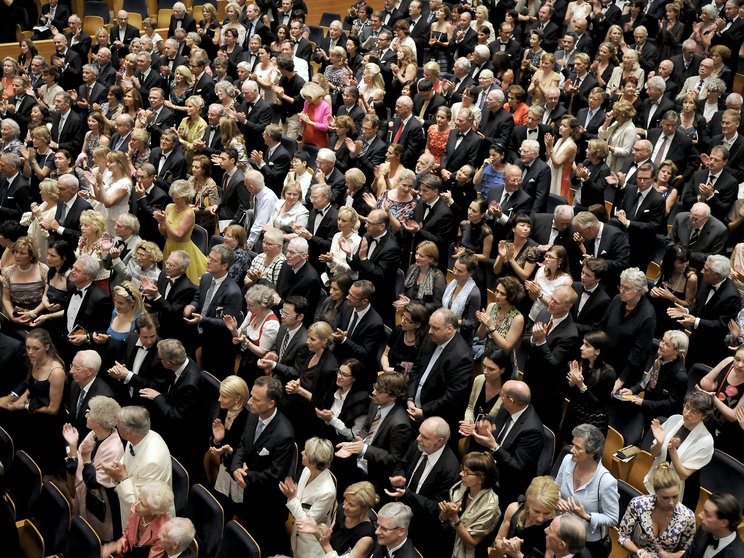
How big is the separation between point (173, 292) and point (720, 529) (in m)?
3.77

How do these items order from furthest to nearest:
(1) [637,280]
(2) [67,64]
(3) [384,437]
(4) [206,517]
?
(2) [67,64] < (1) [637,280] < (3) [384,437] < (4) [206,517]

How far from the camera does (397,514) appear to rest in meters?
4.12

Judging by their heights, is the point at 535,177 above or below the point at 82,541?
above

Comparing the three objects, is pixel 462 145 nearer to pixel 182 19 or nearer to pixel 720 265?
pixel 720 265

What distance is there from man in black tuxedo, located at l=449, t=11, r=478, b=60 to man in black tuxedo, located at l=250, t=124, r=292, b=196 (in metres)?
3.94

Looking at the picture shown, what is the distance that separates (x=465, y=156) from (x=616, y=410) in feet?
10.7


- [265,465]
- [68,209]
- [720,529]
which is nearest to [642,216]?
[720,529]

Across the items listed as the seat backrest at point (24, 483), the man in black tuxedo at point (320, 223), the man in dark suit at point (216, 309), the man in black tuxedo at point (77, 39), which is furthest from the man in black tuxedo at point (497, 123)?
the man in black tuxedo at point (77, 39)

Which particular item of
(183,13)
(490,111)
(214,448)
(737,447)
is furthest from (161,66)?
(737,447)

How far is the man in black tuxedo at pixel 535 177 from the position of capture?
7.32m

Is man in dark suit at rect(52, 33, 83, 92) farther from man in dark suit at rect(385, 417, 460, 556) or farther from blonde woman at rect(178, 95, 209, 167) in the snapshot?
man in dark suit at rect(385, 417, 460, 556)

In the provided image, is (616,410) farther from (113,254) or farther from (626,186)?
(113,254)

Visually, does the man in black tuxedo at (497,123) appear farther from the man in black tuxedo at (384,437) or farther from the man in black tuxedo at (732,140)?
the man in black tuxedo at (384,437)

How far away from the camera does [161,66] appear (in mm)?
10461
